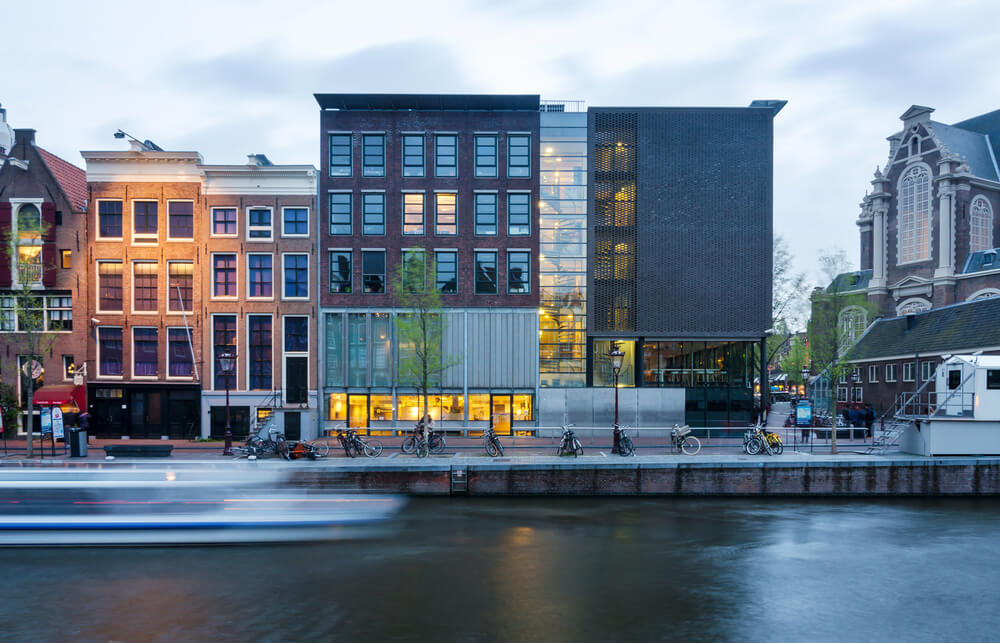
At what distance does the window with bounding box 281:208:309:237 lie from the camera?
3142cm

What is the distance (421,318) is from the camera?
86.0 feet

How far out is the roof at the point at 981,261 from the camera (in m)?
57.0

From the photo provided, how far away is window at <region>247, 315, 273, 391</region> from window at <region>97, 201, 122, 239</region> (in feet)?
29.2

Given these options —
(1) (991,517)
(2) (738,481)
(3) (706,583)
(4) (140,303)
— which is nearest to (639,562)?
(3) (706,583)

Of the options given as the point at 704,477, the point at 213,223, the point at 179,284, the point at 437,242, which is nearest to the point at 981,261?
the point at 704,477

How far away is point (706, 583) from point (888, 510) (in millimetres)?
11413

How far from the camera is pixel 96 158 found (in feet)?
101

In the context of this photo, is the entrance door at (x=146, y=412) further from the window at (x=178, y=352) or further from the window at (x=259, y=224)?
the window at (x=259, y=224)

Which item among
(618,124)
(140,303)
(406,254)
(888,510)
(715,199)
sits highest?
(618,124)

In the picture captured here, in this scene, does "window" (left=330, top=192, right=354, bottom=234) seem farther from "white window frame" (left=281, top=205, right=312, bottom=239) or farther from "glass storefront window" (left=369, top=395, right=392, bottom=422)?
"glass storefront window" (left=369, top=395, right=392, bottom=422)

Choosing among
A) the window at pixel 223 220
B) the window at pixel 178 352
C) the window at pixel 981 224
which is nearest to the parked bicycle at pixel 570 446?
the window at pixel 178 352

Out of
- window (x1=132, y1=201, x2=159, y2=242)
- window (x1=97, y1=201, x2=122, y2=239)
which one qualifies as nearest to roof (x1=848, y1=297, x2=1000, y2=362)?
window (x1=132, y1=201, x2=159, y2=242)

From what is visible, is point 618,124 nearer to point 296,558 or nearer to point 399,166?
point 399,166

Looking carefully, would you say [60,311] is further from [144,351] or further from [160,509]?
[160,509]
